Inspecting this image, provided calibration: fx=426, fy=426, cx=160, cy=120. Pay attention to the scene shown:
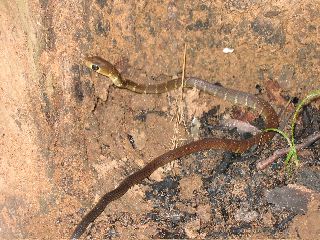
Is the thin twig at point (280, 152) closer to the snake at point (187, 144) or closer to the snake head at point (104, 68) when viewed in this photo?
the snake at point (187, 144)

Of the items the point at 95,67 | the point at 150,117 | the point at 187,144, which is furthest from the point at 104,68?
the point at 187,144

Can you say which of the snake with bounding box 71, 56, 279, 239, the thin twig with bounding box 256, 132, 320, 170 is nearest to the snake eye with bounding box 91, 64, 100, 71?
the snake with bounding box 71, 56, 279, 239

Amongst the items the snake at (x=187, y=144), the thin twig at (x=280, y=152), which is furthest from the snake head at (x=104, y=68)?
the thin twig at (x=280, y=152)

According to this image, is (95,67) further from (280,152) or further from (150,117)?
(280,152)

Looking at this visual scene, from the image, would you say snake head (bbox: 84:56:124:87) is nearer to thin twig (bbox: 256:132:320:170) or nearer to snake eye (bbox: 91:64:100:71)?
snake eye (bbox: 91:64:100:71)

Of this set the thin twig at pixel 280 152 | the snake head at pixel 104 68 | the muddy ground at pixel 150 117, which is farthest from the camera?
the thin twig at pixel 280 152

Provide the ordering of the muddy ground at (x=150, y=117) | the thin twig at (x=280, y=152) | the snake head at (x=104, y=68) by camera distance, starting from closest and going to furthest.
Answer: the muddy ground at (x=150, y=117)
the snake head at (x=104, y=68)
the thin twig at (x=280, y=152)
